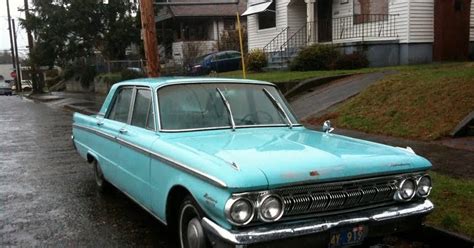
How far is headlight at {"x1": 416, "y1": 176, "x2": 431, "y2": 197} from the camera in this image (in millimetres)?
4082

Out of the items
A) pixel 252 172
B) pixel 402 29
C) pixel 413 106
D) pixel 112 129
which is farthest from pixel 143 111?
pixel 402 29

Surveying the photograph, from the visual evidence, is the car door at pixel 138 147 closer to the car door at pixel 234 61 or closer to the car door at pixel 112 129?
the car door at pixel 112 129

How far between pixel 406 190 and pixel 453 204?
1508mm

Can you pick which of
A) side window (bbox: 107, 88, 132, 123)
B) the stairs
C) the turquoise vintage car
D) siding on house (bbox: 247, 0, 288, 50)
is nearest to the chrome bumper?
the turquoise vintage car

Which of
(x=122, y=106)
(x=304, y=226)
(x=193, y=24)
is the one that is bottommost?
(x=304, y=226)

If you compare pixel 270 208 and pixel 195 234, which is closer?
pixel 270 208

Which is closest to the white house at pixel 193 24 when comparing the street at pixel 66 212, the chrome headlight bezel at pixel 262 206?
the street at pixel 66 212

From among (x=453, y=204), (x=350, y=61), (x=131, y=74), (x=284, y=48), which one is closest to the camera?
(x=453, y=204)

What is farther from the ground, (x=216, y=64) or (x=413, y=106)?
(x=216, y=64)

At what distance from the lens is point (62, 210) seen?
6184 millimetres

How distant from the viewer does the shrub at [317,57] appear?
18.9 meters

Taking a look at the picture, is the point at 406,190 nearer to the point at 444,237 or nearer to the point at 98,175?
the point at 444,237

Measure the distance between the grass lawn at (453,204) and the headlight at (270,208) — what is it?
1.96 m

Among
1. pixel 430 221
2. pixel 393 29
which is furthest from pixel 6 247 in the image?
pixel 393 29
